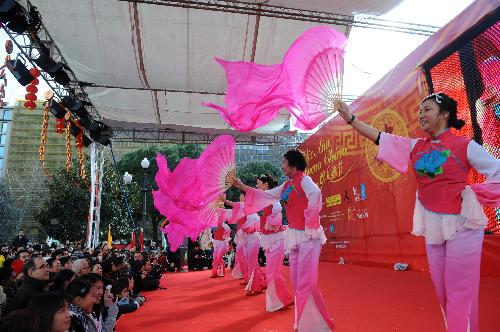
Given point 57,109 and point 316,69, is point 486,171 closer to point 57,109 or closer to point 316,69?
point 316,69

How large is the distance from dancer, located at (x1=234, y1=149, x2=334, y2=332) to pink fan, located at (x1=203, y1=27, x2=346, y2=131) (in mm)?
588

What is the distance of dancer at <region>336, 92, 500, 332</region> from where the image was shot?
75.5 inches

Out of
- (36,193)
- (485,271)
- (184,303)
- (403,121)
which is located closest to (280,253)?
(184,303)

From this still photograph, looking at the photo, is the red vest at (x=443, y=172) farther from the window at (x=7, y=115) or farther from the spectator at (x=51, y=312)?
the window at (x=7, y=115)

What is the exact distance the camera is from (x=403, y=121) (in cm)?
712

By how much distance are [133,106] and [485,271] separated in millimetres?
8905

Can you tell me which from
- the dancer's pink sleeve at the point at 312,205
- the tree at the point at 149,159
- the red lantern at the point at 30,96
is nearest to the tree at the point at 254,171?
the tree at the point at 149,159

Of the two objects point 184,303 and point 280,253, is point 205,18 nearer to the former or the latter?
point 280,253

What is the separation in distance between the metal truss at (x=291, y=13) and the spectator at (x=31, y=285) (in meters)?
4.30

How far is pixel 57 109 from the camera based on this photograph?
9273 mm

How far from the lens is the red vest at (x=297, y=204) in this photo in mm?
3377

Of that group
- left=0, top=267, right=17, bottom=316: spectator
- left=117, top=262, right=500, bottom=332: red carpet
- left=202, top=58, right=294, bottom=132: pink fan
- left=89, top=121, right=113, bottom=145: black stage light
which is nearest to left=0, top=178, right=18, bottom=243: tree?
left=89, top=121, right=113, bottom=145: black stage light

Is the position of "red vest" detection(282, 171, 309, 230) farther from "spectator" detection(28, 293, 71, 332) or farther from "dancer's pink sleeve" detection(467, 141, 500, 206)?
"spectator" detection(28, 293, 71, 332)

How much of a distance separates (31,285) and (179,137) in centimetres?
1029
